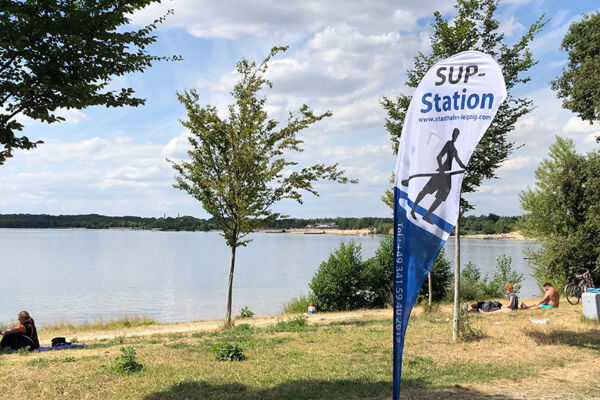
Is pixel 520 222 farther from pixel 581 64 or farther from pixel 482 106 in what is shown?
pixel 482 106

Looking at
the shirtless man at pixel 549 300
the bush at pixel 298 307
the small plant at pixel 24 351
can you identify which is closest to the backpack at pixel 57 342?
the small plant at pixel 24 351

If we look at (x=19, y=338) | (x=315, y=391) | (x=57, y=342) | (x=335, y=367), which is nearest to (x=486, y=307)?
(x=335, y=367)

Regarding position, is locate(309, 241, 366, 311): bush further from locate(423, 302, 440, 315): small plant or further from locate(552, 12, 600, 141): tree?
locate(552, 12, 600, 141): tree

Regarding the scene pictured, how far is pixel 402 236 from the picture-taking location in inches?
192

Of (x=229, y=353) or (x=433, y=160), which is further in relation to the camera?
(x=229, y=353)

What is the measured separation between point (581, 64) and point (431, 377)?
19.8 meters

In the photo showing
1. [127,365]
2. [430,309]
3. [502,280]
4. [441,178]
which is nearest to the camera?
[441,178]

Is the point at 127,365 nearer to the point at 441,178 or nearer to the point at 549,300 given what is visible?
the point at 441,178

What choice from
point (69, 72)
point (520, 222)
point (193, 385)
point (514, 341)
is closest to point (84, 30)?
point (69, 72)

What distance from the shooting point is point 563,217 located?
28234 millimetres

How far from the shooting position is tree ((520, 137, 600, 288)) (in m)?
26.6

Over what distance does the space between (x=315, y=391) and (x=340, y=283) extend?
16.7 meters

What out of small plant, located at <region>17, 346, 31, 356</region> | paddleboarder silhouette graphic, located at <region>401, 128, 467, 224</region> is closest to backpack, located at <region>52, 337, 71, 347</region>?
small plant, located at <region>17, 346, 31, 356</region>

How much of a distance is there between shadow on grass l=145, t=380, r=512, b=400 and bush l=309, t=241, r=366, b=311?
16015 mm
